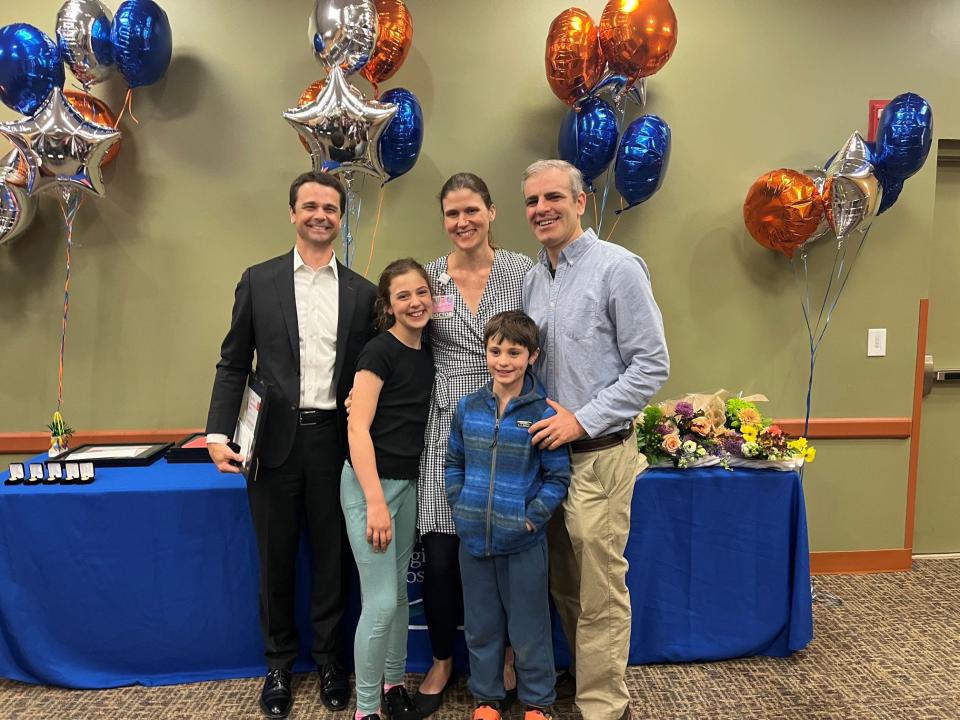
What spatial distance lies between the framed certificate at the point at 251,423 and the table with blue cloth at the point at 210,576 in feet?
0.96

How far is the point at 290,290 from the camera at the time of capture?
176cm

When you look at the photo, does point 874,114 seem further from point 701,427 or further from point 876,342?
point 701,427

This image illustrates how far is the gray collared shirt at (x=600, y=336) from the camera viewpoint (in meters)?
1.60

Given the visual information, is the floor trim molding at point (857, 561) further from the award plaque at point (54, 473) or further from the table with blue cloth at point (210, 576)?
the award plaque at point (54, 473)

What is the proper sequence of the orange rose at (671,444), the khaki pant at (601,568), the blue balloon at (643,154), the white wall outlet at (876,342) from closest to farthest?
the khaki pant at (601,568)
the orange rose at (671,444)
the blue balloon at (643,154)
the white wall outlet at (876,342)

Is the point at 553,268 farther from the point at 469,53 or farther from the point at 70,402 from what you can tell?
the point at 70,402

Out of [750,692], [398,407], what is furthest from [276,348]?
[750,692]

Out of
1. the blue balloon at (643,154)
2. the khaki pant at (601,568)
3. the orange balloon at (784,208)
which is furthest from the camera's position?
the orange balloon at (784,208)

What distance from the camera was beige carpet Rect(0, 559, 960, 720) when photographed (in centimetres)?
187

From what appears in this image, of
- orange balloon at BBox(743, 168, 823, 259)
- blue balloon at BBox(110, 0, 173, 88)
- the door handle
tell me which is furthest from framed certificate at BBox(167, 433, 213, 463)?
the door handle

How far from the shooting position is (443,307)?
1.74m

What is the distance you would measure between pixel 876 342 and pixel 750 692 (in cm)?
171

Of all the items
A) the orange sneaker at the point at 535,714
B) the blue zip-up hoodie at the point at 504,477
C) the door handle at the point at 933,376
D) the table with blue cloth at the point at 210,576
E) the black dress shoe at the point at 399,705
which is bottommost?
the black dress shoe at the point at 399,705

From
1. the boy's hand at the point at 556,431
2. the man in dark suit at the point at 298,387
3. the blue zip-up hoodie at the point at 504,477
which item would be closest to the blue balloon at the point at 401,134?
the man in dark suit at the point at 298,387
